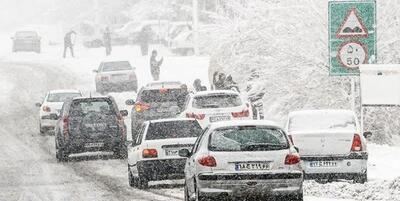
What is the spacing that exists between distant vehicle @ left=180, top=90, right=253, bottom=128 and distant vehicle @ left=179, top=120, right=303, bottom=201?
36.8 feet

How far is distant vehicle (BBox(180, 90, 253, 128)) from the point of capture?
26.1 meters

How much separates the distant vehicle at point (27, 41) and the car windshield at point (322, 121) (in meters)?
52.1

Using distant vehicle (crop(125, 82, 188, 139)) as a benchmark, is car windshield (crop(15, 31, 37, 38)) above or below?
below

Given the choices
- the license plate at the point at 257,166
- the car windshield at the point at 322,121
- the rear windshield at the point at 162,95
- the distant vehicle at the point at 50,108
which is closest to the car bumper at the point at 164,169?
the car windshield at the point at 322,121

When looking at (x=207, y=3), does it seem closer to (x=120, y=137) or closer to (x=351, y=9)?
(x=120, y=137)

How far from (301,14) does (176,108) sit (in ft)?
15.4

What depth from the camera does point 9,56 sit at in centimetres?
7125

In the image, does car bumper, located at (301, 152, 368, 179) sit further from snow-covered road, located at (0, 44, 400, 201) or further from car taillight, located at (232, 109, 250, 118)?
car taillight, located at (232, 109, 250, 118)

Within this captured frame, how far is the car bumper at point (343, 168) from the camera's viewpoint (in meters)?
18.2

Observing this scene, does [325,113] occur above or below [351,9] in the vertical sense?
below

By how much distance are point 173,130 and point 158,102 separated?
888 centimetres

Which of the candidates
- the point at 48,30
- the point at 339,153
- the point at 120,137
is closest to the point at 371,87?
the point at 339,153

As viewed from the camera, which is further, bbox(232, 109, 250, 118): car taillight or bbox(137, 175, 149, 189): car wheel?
bbox(232, 109, 250, 118): car taillight

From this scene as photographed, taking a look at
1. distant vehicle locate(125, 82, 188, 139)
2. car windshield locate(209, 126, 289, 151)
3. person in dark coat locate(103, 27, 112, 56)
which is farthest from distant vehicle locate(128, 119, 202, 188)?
person in dark coat locate(103, 27, 112, 56)
